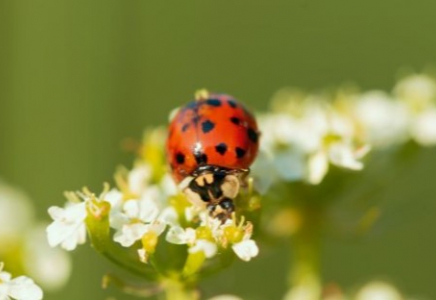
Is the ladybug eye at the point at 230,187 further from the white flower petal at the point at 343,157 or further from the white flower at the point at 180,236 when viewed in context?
the white flower petal at the point at 343,157

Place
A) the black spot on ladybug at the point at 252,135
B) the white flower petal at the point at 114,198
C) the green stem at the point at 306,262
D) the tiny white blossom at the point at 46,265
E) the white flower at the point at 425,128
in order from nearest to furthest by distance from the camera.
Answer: the white flower petal at the point at 114,198 → the black spot on ladybug at the point at 252,135 → the green stem at the point at 306,262 → the tiny white blossom at the point at 46,265 → the white flower at the point at 425,128

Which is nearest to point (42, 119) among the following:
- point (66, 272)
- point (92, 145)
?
point (92, 145)

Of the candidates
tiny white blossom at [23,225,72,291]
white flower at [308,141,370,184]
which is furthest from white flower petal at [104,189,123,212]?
white flower at [308,141,370,184]

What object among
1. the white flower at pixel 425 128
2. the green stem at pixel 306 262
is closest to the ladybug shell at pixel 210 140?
the green stem at pixel 306 262

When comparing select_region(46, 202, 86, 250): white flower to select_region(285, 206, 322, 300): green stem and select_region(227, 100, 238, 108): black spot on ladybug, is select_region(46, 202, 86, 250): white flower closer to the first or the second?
select_region(227, 100, 238, 108): black spot on ladybug

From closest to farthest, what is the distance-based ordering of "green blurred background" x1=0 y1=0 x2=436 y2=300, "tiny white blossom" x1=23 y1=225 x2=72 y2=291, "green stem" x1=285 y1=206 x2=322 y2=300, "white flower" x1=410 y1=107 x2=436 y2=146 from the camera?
1. "green stem" x1=285 y1=206 x2=322 y2=300
2. "tiny white blossom" x1=23 y1=225 x2=72 y2=291
3. "white flower" x1=410 y1=107 x2=436 y2=146
4. "green blurred background" x1=0 y1=0 x2=436 y2=300

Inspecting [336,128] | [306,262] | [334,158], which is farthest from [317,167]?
[306,262]

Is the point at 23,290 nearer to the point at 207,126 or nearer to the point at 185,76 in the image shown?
the point at 207,126

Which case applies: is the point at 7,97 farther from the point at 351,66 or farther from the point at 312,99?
the point at 351,66
